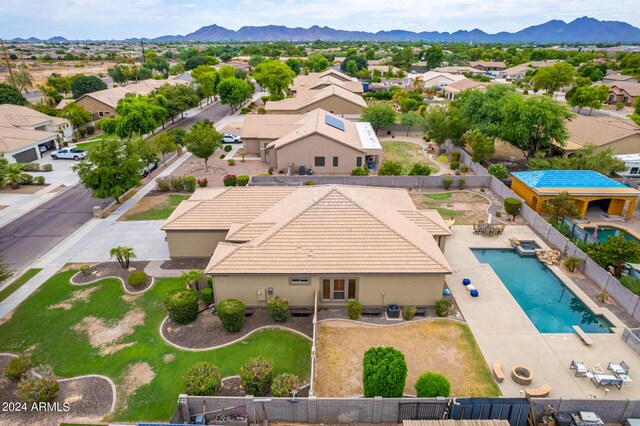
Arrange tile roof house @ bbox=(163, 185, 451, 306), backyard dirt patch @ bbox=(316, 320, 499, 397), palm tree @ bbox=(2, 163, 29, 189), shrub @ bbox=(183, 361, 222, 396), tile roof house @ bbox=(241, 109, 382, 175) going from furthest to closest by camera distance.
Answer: tile roof house @ bbox=(241, 109, 382, 175)
palm tree @ bbox=(2, 163, 29, 189)
tile roof house @ bbox=(163, 185, 451, 306)
backyard dirt patch @ bbox=(316, 320, 499, 397)
shrub @ bbox=(183, 361, 222, 396)

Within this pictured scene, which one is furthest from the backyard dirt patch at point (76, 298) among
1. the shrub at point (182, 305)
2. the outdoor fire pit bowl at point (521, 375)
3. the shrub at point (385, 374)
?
the outdoor fire pit bowl at point (521, 375)

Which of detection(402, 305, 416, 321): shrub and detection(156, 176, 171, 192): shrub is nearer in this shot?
detection(402, 305, 416, 321): shrub

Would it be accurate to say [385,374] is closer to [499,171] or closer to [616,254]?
[616,254]

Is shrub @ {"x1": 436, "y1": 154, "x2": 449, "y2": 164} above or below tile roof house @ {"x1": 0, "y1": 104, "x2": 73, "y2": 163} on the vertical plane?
below

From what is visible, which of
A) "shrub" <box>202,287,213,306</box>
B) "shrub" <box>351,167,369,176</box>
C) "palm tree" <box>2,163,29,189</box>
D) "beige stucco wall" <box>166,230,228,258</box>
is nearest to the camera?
"shrub" <box>202,287,213,306</box>

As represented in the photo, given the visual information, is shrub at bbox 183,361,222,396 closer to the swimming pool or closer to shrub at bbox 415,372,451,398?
shrub at bbox 415,372,451,398

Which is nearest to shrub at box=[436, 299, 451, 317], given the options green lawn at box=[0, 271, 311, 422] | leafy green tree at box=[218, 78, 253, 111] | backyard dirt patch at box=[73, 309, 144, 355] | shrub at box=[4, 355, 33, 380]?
green lawn at box=[0, 271, 311, 422]

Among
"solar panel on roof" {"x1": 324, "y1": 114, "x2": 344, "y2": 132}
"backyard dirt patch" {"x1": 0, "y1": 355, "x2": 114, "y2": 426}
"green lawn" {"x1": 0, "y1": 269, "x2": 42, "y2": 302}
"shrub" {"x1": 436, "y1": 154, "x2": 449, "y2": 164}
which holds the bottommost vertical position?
"backyard dirt patch" {"x1": 0, "y1": 355, "x2": 114, "y2": 426}
